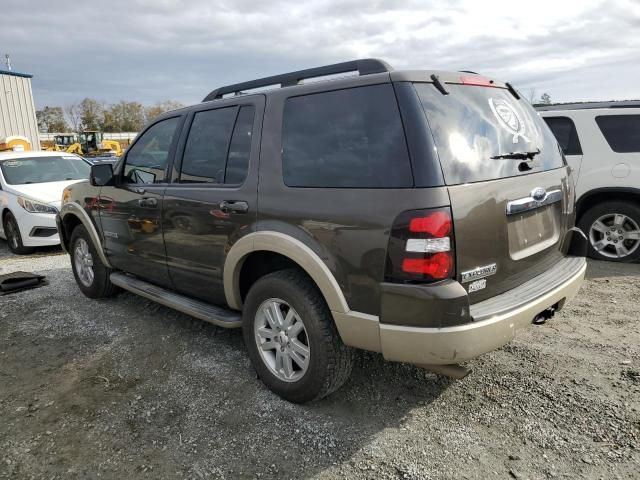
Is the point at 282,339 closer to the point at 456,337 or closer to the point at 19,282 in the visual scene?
the point at 456,337

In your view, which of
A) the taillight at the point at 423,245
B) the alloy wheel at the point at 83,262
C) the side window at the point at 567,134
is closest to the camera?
the taillight at the point at 423,245

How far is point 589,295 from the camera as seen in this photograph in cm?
473

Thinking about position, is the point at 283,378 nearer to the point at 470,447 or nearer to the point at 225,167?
the point at 470,447

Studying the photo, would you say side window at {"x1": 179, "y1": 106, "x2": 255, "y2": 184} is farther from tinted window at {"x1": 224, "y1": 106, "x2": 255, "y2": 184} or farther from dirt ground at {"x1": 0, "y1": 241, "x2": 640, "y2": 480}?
dirt ground at {"x1": 0, "y1": 241, "x2": 640, "y2": 480}

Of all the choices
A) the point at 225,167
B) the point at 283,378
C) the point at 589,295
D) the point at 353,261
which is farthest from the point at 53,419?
the point at 589,295

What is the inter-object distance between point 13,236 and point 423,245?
25.5 ft

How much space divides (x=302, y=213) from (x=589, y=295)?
3494 mm

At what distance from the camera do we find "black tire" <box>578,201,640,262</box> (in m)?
5.68

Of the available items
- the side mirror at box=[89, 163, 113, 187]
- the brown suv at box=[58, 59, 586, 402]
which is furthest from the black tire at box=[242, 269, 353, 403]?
the side mirror at box=[89, 163, 113, 187]

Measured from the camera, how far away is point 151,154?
4.05 meters

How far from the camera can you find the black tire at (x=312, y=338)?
269 centimetres

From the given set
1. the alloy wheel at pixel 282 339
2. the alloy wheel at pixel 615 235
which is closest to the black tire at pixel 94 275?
the alloy wheel at pixel 282 339

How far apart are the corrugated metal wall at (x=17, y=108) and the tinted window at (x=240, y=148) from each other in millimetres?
20772

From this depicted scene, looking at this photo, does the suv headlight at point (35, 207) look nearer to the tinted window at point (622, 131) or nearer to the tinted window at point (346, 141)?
the tinted window at point (346, 141)
